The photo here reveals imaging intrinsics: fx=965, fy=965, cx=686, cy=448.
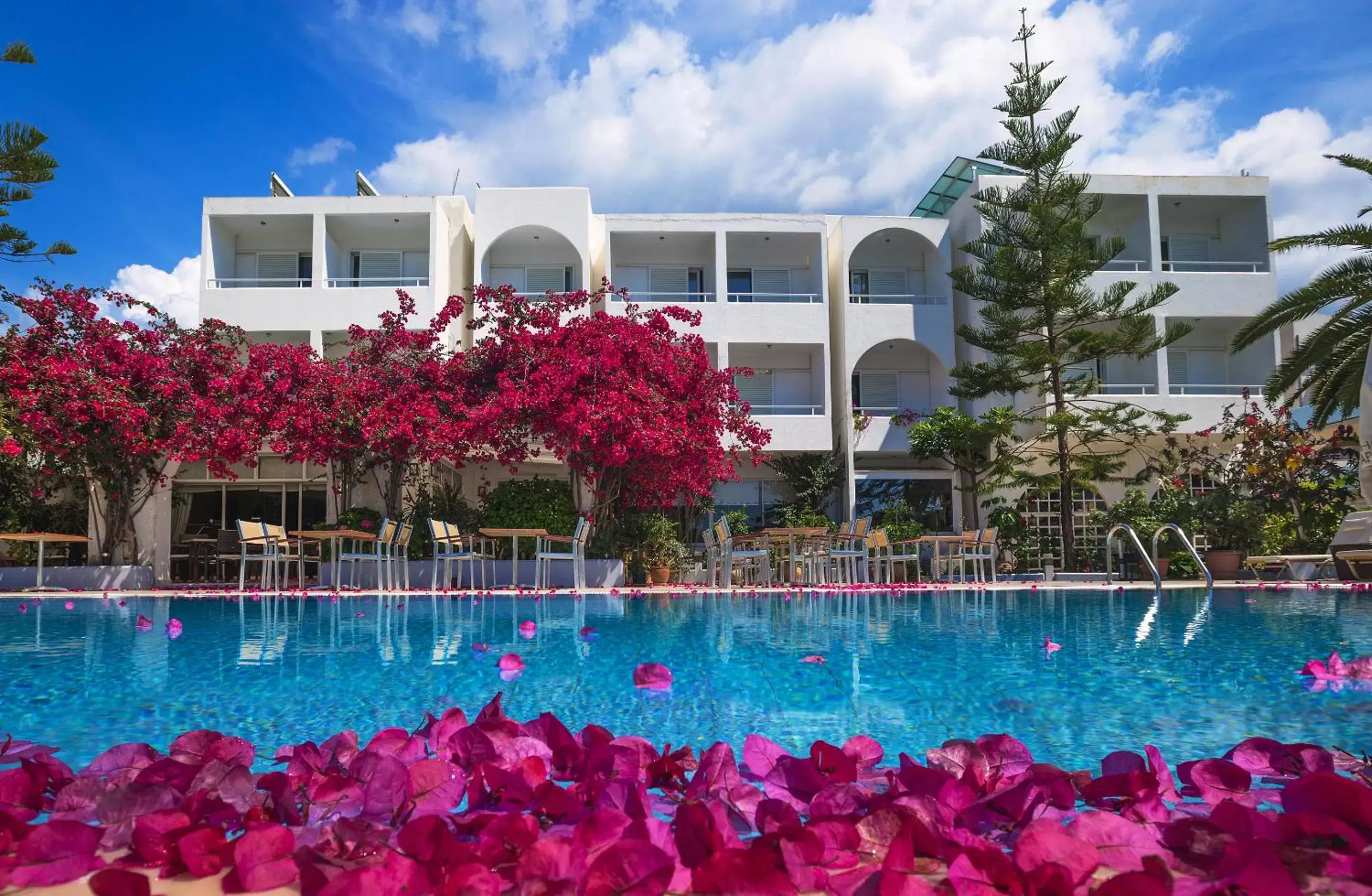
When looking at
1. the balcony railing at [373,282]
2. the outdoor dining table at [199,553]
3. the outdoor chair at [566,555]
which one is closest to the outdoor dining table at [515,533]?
the outdoor chair at [566,555]

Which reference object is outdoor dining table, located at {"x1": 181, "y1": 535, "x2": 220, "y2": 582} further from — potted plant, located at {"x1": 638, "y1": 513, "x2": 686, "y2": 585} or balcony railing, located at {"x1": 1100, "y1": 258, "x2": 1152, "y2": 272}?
balcony railing, located at {"x1": 1100, "y1": 258, "x2": 1152, "y2": 272}

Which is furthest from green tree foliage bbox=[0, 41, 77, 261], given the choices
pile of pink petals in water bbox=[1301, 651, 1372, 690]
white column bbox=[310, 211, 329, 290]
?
pile of pink petals in water bbox=[1301, 651, 1372, 690]

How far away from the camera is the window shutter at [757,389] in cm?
2211

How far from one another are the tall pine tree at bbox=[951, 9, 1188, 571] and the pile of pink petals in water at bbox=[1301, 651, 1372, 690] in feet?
44.3

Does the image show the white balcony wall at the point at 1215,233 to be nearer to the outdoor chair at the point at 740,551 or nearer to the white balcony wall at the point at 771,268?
the white balcony wall at the point at 771,268

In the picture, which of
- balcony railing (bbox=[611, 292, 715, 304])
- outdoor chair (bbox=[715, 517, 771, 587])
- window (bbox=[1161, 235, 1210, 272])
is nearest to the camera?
outdoor chair (bbox=[715, 517, 771, 587])

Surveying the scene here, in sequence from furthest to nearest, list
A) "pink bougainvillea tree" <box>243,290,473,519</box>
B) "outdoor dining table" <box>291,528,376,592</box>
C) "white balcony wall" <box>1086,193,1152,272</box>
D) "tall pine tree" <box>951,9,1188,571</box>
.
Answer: "white balcony wall" <box>1086,193,1152,272</box>
"tall pine tree" <box>951,9,1188,571</box>
"pink bougainvillea tree" <box>243,290,473,519</box>
"outdoor dining table" <box>291,528,376,592</box>

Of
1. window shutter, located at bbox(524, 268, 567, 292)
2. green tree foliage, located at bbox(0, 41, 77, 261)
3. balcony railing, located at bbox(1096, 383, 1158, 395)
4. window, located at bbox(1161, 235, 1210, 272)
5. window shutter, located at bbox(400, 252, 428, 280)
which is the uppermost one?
window, located at bbox(1161, 235, 1210, 272)

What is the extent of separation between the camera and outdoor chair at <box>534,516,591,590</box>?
13227 mm

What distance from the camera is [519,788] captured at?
6.07ft

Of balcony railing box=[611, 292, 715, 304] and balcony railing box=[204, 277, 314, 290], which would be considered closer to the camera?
balcony railing box=[204, 277, 314, 290]

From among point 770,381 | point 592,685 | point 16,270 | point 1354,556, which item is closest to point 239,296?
point 16,270

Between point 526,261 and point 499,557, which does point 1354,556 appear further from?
point 526,261

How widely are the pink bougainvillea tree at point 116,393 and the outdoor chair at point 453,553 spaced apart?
354 cm
